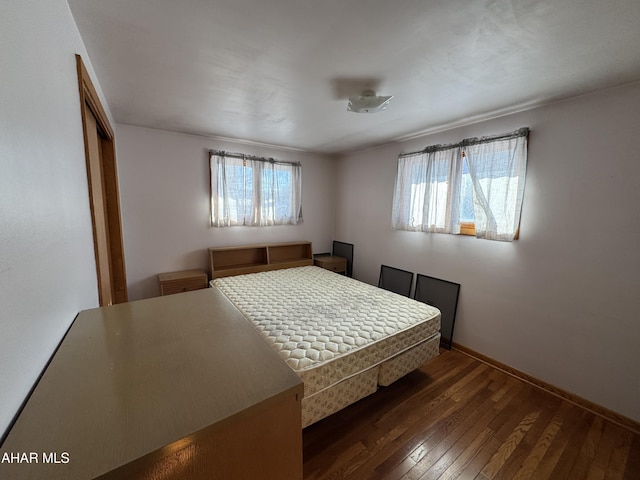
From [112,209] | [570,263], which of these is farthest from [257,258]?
[570,263]

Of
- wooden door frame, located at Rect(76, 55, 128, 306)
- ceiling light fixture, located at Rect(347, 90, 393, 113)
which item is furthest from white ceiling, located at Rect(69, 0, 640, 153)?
wooden door frame, located at Rect(76, 55, 128, 306)

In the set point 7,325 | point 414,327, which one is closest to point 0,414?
point 7,325

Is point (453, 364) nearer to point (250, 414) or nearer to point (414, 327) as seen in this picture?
point (414, 327)

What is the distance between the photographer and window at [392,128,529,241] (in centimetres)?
222

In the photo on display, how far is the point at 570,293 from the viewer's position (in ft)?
6.53

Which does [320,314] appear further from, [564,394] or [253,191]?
[253,191]

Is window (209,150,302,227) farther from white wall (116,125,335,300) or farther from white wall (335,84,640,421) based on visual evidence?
white wall (335,84,640,421)

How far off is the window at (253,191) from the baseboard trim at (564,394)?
298cm

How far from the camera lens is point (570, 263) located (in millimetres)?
1981

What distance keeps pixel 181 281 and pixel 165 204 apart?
0.99 metres

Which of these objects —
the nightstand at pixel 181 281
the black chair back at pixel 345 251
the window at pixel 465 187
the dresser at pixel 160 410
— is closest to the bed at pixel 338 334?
the nightstand at pixel 181 281

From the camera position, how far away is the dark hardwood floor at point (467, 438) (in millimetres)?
1438

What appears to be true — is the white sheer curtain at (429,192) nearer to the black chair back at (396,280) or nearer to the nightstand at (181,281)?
the black chair back at (396,280)

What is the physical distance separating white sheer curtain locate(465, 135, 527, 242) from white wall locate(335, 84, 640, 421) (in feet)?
0.30
